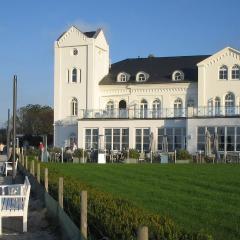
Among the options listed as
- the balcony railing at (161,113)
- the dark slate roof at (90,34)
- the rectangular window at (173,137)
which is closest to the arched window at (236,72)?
the balcony railing at (161,113)

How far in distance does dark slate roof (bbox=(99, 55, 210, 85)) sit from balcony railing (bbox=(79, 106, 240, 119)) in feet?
20.6

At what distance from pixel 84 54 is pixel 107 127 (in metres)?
10.6

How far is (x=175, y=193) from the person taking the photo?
51.5 feet

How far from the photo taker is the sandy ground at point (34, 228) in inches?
418

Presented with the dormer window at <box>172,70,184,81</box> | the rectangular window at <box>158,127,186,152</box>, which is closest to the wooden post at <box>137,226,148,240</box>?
the rectangular window at <box>158,127,186,152</box>

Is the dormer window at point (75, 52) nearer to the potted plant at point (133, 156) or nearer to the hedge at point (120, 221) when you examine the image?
the potted plant at point (133, 156)

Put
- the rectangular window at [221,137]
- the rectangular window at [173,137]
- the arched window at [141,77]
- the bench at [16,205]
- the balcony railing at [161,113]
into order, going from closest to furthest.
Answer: the bench at [16,205]
the rectangular window at [221,137]
the balcony railing at [161,113]
the rectangular window at [173,137]
the arched window at [141,77]

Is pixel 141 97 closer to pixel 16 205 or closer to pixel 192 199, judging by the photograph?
pixel 192 199

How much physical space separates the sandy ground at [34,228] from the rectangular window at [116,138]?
36847mm

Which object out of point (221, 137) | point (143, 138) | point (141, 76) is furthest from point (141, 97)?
point (221, 137)

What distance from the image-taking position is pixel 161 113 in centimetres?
5075

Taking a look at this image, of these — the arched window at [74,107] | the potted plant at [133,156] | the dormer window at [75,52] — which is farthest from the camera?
the dormer window at [75,52]

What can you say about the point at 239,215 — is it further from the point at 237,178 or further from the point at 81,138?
the point at 81,138

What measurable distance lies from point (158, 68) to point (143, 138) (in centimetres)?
1174
